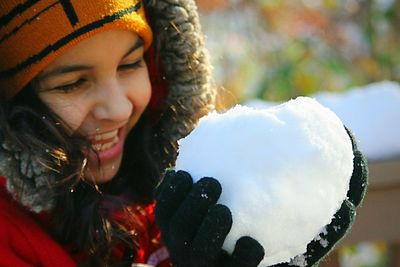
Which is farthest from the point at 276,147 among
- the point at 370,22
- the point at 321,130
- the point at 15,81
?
the point at 370,22

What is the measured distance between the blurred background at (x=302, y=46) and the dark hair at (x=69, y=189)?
2.58m

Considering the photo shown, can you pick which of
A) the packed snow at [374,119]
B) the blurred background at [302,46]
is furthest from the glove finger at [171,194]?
the blurred background at [302,46]

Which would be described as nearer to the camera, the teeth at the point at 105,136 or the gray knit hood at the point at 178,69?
the teeth at the point at 105,136

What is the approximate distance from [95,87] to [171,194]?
38 cm

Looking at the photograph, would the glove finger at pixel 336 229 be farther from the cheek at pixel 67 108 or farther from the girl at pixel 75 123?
the cheek at pixel 67 108

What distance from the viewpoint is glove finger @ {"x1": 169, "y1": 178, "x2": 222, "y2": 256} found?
50.5 inches

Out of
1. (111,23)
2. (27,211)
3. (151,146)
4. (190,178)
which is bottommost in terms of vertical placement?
(151,146)

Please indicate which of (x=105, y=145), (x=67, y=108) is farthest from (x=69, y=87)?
(x=105, y=145)

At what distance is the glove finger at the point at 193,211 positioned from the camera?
1.28 m

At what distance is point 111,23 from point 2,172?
0.36 meters

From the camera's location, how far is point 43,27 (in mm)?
1562

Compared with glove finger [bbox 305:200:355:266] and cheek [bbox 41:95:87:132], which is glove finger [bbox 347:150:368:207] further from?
cheek [bbox 41:95:87:132]

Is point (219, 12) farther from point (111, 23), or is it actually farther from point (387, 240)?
point (111, 23)

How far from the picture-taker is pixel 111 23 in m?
1.58
